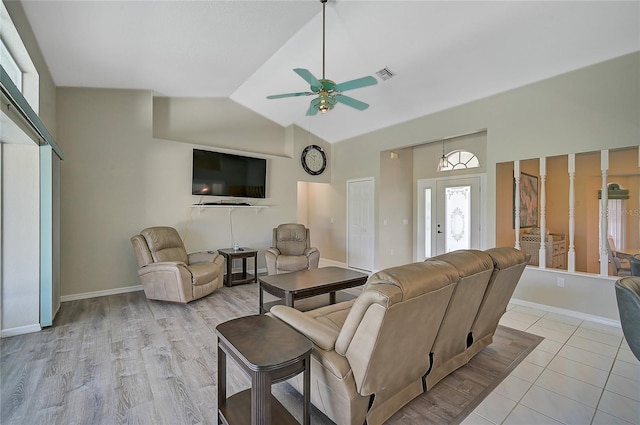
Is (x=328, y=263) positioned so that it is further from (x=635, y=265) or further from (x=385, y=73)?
(x=635, y=265)

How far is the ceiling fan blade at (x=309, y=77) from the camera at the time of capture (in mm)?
2691

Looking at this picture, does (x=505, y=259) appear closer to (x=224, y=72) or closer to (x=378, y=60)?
(x=378, y=60)

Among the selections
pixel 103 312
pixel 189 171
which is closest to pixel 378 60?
pixel 189 171

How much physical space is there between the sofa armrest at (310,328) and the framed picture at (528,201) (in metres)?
4.34

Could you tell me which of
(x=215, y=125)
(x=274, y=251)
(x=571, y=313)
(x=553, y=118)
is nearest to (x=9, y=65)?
(x=215, y=125)

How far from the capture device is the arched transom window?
5449 millimetres

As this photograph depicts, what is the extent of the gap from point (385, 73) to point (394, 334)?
3932 mm

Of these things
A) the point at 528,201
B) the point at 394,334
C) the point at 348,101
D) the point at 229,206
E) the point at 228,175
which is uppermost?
the point at 348,101

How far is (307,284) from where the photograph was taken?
10.7 ft

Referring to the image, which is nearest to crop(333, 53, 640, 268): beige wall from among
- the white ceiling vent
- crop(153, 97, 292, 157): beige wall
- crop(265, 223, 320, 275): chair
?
the white ceiling vent

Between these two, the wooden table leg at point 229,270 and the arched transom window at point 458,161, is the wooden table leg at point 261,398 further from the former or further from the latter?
the arched transom window at point 458,161

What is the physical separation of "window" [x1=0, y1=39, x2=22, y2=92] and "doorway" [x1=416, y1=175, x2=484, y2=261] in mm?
6279

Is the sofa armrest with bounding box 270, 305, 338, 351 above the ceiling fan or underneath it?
underneath

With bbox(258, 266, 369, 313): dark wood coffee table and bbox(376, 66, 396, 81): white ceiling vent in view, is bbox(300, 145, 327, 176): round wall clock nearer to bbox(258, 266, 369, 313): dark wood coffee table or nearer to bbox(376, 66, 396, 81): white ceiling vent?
bbox(376, 66, 396, 81): white ceiling vent
